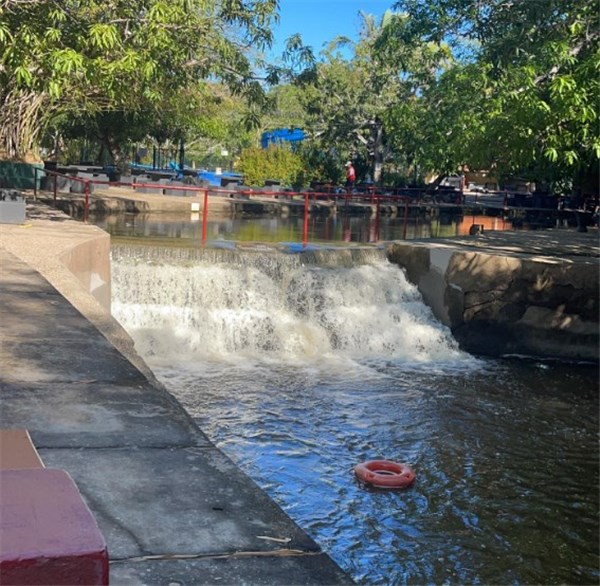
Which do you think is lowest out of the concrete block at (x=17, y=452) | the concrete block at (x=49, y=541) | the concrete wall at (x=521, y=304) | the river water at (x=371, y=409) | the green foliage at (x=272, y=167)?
the river water at (x=371, y=409)

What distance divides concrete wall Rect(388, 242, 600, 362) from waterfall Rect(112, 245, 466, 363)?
17.7 inches

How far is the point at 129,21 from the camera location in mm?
12180

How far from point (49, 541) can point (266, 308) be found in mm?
12325

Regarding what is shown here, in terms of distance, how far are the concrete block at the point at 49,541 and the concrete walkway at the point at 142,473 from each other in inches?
48.5

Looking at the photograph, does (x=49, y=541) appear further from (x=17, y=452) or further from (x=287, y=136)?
(x=287, y=136)

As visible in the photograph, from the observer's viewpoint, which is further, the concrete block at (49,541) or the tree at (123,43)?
the tree at (123,43)

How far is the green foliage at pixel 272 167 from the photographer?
36594 millimetres

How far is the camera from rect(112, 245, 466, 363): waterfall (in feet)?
43.0

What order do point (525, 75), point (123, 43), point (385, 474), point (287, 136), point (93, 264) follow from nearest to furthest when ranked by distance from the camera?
point (385, 474) → point (525, 75) → point (93, 264) → point (123, 43) → point (287, 136)

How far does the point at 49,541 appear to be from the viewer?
1.68m

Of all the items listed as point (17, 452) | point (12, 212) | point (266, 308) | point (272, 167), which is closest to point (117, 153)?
point (272, 167)

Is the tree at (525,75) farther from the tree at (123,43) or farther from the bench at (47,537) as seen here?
the bench at (47,537)

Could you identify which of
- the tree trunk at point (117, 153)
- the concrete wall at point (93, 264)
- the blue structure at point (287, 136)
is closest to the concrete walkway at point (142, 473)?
the concrete wall at point (93, 264)

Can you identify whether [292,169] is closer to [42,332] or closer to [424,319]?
[424,319]
